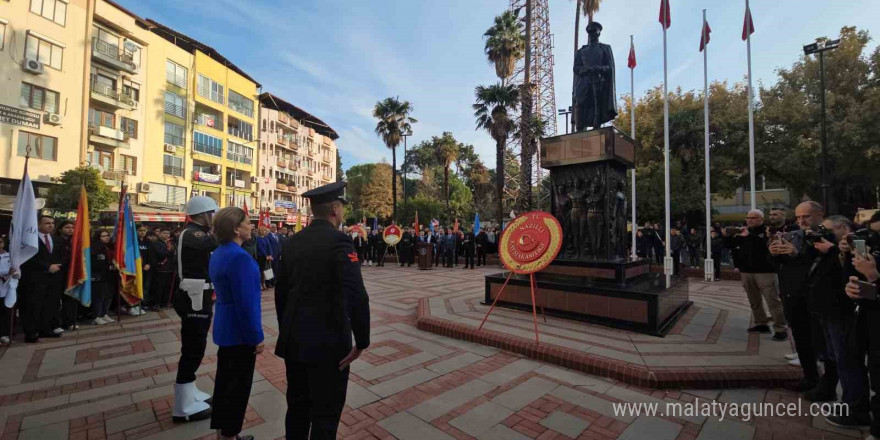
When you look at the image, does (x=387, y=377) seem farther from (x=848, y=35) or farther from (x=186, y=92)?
(x=186, y=92)

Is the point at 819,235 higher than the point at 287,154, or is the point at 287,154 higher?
the point at 287,154

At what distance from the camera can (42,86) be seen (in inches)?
899

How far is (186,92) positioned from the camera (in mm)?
33719

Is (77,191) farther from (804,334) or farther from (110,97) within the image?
(804,334)

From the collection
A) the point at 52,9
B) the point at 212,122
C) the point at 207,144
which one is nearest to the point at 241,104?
the point at 212,122

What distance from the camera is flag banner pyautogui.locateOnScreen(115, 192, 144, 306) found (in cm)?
732

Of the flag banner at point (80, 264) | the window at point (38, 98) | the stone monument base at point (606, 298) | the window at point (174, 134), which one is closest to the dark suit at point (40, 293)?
the flag banner at point (80, 264)

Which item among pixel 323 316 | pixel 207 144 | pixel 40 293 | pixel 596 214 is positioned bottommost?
pixel 40 293

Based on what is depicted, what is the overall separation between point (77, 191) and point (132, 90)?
13.4 m

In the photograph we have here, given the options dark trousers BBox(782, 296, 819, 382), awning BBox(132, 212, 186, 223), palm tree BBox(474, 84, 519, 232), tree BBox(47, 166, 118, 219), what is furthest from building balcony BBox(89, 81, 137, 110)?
dark trousers BBox(782, 296, 819, 382)

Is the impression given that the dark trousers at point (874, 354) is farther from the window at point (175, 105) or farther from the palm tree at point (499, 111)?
the window at point (175, 105)

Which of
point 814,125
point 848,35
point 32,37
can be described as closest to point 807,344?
point 814,125

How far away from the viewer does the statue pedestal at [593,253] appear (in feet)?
20.5

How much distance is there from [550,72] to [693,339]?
23932mm
